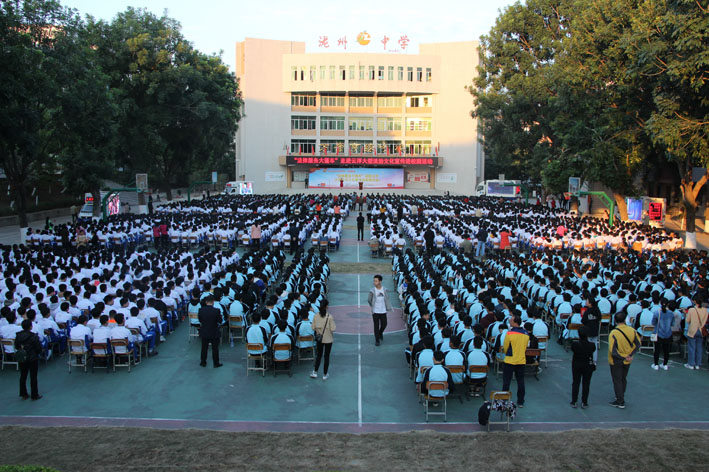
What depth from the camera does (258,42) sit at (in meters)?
61.3

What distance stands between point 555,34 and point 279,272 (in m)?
31.5

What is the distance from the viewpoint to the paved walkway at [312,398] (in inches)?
320

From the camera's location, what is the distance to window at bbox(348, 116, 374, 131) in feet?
208

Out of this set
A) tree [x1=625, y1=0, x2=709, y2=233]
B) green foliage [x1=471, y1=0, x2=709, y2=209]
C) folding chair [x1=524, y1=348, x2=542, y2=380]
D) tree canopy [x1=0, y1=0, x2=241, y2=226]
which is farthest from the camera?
tree canopy [x1=0, y1=0, x2=241, y2=226]

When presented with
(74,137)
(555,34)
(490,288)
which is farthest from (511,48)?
(490,288)

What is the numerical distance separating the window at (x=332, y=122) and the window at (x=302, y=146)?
2.06 meters

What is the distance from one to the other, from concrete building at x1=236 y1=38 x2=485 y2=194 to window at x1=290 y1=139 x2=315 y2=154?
0.37 feet

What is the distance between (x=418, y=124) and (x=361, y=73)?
337 inches

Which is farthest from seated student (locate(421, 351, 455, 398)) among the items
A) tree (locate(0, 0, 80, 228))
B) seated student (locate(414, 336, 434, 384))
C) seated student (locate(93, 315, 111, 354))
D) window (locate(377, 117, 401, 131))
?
window (locate(377, 117, 401, 131))

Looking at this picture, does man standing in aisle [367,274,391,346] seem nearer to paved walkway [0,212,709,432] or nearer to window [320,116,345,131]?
paved walkway [0,212,709,432]

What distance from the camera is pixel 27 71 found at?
71.3 feet

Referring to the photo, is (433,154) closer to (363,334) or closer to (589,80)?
(589,80)

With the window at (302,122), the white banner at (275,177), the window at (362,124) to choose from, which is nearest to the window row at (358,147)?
the window at (362,124)

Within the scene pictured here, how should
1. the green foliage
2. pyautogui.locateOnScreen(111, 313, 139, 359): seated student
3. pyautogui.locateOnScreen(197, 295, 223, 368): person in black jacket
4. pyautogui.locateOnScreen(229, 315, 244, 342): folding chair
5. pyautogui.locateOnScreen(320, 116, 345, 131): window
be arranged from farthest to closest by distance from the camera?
pyautogui.locateOnScreen(320, 116, 345, 131): window < the green foliage < pyautogui.locateOnScreen(229, 315, 244, 342): folding chair < pyautogui.locateOnScreen(197, 295, 223, 368): person in black jacket < pyautogui.locateOnScreen(111, 313, 139, 359): seated student
